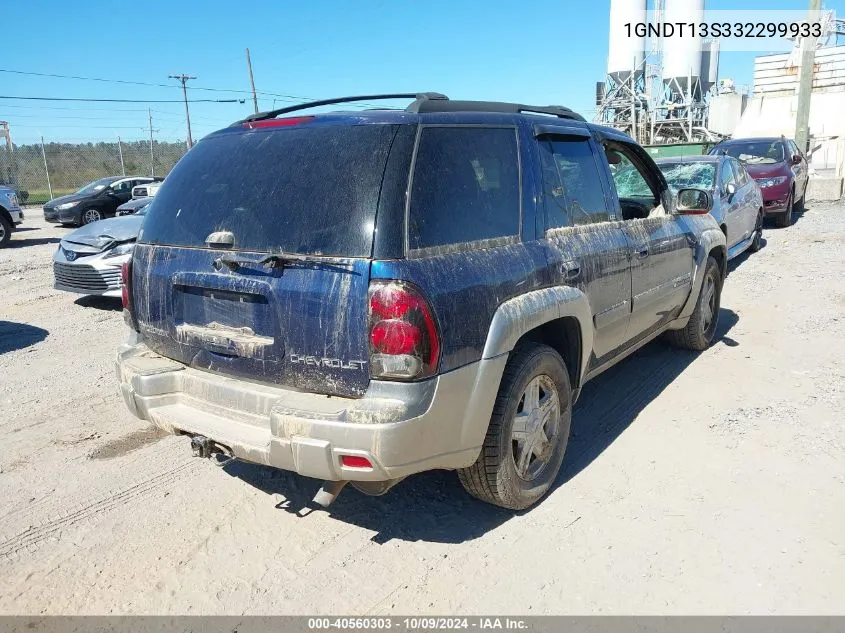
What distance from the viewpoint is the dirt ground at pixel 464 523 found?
2.68m

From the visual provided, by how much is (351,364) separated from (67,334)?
5375 millimetres

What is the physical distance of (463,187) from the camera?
2877mm

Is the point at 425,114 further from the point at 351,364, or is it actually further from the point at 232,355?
the point at 232,355

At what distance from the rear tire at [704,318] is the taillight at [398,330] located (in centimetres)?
368

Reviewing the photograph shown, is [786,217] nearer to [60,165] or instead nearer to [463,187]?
[463,187]

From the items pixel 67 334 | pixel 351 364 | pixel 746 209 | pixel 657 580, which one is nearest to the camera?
pixel 351 364

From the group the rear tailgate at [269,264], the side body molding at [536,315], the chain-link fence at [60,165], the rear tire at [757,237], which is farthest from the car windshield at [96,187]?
the side body molding at [536,315]

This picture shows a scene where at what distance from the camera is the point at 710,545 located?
116 inches

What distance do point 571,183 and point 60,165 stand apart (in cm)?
3623

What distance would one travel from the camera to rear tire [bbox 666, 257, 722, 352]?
554 centimetres

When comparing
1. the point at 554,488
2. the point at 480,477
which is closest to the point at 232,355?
the point at 480,477

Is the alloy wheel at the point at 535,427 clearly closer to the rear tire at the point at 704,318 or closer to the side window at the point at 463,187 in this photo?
the side window at the point at 463,187

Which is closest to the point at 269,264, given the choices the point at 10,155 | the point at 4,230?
the point at 4,230
